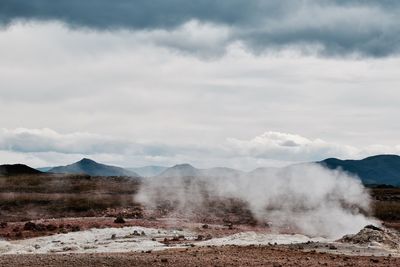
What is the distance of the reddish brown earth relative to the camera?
36688 mm

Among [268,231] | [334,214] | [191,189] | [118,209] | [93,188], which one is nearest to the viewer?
[268,231]

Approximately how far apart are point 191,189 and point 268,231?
39.6m

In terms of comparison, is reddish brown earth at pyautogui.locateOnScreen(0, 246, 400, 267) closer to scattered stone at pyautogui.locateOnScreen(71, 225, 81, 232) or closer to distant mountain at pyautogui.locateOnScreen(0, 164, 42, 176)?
scattered stone at pyautogui.locateOnScreen(71, 225, 81, 232)

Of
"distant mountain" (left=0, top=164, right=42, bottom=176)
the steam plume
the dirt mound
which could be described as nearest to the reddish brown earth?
the dirt mound

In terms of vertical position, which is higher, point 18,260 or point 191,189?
point 191,189

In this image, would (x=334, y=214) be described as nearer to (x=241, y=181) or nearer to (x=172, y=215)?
(x=172, y=215)

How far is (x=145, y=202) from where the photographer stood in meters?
93.6

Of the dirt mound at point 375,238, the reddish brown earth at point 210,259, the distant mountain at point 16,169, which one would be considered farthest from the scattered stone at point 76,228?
the distant mountain at point 16,169

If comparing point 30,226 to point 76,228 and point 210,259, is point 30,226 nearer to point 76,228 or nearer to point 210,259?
point 76,228

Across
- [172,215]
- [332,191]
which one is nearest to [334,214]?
[332,191]

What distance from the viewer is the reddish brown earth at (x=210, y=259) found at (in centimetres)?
3669

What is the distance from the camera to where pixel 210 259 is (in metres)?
39.3

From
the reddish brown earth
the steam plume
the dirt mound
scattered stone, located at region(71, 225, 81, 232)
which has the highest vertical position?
the steam plume

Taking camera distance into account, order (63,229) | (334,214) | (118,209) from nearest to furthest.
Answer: (63,229) → (334,214) → (118,209)
